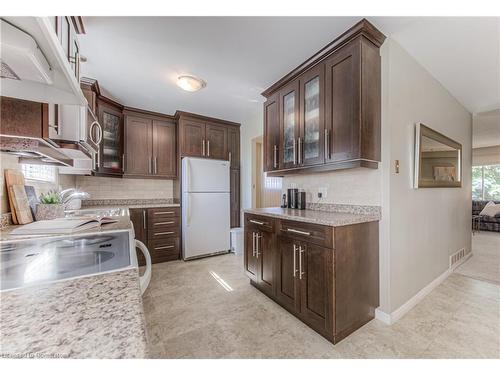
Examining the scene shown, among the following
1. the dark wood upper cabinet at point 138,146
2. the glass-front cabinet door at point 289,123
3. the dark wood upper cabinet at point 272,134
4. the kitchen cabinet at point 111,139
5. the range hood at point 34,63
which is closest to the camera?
the range hood at point 34,63

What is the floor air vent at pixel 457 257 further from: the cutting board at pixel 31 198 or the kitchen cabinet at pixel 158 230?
the cutting board at pixel 31 198

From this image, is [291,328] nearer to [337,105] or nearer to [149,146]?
[337,105]

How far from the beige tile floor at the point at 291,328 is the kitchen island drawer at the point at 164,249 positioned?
0.94 meters

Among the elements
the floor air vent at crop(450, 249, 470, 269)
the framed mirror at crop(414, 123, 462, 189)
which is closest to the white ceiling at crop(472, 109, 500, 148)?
the framed mirror at crop(414, 123, 462, 189)

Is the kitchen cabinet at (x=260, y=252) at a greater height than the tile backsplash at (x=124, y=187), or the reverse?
the tile backsplash at (x=124, y=187)

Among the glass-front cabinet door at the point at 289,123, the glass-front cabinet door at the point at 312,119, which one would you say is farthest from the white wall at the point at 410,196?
the glass-front cabinet door at the point at 289,123

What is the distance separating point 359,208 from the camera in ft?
6.39

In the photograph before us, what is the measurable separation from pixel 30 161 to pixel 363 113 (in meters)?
2.60

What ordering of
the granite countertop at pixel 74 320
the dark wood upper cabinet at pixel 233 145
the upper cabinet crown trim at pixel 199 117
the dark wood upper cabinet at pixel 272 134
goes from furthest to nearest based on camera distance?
the dark wood upper cabinet at pixel 233 145 → the upper cabinet crown trim at pixel 199 117 → the dark wood upper cabinet at pixel 272 134 → the granite countertop at pixel 74 320

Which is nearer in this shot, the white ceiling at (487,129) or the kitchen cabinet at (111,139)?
the kitchen cabinet at (111,139)

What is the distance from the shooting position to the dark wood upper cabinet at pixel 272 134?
2.51 metres

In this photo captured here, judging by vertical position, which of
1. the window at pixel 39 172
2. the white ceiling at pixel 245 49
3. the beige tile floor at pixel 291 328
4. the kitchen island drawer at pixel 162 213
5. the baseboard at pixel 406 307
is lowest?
the beige tile floor at pixel 291 328

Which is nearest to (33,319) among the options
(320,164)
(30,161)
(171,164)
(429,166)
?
(30,161)

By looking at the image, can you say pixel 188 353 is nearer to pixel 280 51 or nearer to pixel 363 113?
pixel 363 113
